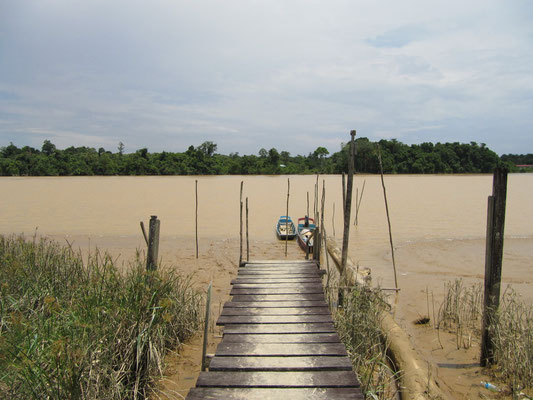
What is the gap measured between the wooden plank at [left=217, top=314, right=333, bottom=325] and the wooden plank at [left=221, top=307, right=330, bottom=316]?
0.26 ft

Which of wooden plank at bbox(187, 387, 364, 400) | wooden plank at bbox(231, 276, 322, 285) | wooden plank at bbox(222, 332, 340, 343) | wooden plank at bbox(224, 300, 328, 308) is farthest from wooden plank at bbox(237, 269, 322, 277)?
wooden plank at bbox(187, 387, 364, 400)

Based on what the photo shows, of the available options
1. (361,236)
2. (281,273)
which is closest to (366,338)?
(281,273)

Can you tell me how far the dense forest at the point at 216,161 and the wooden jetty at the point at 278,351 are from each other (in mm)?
43315

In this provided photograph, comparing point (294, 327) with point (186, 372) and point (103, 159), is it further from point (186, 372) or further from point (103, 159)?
point (103, 159)

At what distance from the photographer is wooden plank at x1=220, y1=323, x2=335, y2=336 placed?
3.55m

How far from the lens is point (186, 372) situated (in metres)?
3.84

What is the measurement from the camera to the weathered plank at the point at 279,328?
355 centimetres

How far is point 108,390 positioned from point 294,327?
1.72 meters

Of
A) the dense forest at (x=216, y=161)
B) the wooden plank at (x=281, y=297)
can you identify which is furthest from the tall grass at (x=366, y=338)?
the dense forest at (x=216, y=161)

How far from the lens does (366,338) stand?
13.3 feet

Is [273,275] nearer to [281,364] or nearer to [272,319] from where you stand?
[272,319]

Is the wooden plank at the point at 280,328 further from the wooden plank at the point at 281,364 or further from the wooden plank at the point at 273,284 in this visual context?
the wooden plank at the point at 273,284

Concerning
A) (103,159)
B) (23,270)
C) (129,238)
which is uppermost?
(103,159)

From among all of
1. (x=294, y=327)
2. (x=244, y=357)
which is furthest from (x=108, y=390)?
(x=294, y=327)
